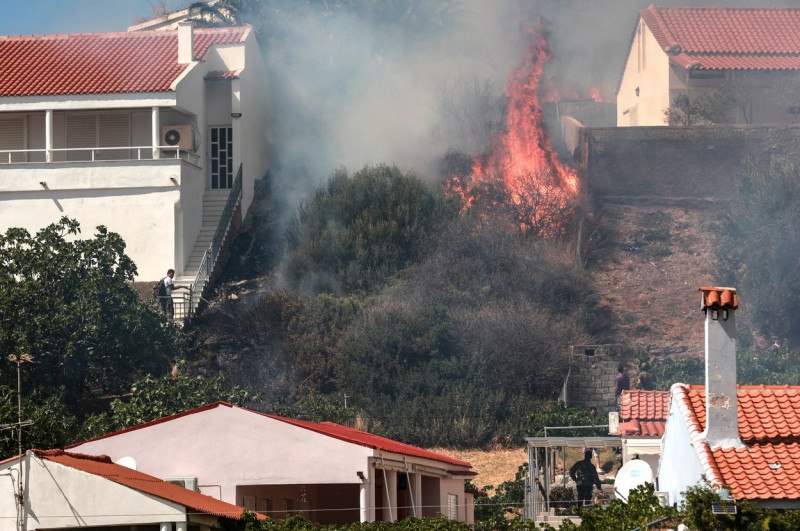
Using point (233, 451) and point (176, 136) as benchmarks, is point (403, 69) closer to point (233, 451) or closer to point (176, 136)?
point (176, 136)

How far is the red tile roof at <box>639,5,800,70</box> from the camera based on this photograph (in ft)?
236

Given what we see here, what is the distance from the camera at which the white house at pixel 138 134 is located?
187 feet

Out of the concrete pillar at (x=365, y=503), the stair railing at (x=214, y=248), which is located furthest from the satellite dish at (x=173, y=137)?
the concrete pillar at (x=365, y=503)

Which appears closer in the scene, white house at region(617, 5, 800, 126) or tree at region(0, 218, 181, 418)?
tree at region(0, 218, 181, 418)

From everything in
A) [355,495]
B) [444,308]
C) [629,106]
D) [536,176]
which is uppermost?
[629,106]

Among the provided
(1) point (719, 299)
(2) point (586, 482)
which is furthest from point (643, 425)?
(1) point (719, 299)

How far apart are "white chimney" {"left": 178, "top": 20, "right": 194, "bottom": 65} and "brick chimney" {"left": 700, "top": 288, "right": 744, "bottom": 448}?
1493 inches

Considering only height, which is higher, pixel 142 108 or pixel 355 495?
pixel 142 108

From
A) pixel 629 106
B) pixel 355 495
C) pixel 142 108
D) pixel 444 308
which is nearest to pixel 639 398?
pixel 355 495

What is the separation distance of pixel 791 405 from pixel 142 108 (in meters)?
37.3

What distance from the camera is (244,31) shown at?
64750 mm

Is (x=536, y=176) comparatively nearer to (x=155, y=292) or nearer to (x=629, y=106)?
(x=629, y=106)

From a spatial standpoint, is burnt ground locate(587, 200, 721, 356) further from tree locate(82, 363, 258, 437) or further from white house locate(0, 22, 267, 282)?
tree locate(82, 363, 258, 437)

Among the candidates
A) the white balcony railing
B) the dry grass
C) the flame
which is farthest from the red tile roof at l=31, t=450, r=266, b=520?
the flame
